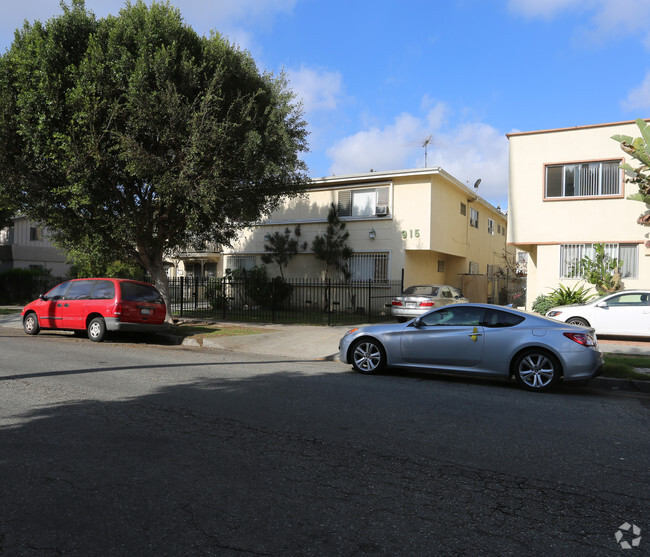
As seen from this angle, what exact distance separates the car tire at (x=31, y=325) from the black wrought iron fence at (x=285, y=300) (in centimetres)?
518

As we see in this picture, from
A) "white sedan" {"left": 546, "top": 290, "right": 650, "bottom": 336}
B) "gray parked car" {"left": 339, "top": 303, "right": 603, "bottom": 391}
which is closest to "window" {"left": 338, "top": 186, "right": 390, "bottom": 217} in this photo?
"white sedan" {"left": 546, "top": 290, "right": 650, "bottom": 336}

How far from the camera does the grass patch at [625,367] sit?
875cm

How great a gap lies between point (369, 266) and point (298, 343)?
398 inches

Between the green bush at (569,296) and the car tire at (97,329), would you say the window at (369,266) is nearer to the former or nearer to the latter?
the green bush at (569,296)

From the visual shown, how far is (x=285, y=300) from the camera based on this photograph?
2431 cm

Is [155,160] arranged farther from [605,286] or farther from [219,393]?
[605,286]

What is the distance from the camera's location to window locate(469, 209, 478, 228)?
27.8m

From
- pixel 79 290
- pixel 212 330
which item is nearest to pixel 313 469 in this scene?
pixel 79 290

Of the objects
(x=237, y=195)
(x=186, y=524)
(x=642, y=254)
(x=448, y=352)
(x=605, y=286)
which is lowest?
(x=186, y=524)

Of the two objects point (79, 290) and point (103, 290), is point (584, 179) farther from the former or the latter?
point (79, 290)

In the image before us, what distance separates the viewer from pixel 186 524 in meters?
3.34

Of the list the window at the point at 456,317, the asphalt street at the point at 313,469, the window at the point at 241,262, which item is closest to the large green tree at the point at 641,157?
the window at the point at 456,317

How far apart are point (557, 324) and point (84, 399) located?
6941mm

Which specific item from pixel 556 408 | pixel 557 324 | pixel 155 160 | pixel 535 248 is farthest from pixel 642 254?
pixel 155 160
